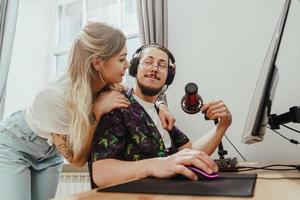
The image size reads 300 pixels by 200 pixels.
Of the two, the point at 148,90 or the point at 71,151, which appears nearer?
the point at 71,151

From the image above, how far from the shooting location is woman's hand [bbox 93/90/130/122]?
3.69 feet

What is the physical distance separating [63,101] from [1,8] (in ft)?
6.99

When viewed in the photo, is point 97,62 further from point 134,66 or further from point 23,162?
point 23,162

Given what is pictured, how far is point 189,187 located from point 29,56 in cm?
303

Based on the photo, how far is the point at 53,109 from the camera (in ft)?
4.46

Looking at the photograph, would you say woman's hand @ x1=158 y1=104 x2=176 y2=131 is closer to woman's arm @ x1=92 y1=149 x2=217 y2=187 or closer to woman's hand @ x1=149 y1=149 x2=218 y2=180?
woman's arm @ x1=92 y1=149 x2=217 y2=187

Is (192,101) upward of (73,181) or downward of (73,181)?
upward

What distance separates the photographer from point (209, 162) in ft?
2.59

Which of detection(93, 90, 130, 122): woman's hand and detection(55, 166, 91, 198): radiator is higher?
detection(93, 90, 130, 122): woman's hand

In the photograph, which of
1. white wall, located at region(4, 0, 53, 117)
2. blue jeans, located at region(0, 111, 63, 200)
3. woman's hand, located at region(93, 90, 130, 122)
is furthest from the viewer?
white wall, located at region(4, 0, 53, 117)

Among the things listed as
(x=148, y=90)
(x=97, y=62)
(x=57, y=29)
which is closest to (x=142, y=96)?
(x=148, y=90)

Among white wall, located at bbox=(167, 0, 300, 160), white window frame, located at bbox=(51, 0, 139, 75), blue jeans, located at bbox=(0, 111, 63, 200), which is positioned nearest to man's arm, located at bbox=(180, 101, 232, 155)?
white wall, located at bbox=(167, 0, 300, 160)

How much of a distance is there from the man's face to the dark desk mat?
76 centimetres

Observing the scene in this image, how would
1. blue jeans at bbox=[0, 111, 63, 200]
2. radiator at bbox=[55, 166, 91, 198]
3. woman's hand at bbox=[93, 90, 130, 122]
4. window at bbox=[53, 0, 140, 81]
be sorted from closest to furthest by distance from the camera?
woman's hand at bbox=[93, 90, 130, 122] < blue jeans at bbox=[0, 111, 63, 200] < radiator at bbox=[55, 166, 91, 198] < window at bbox=[53, 0, 140, 81]
